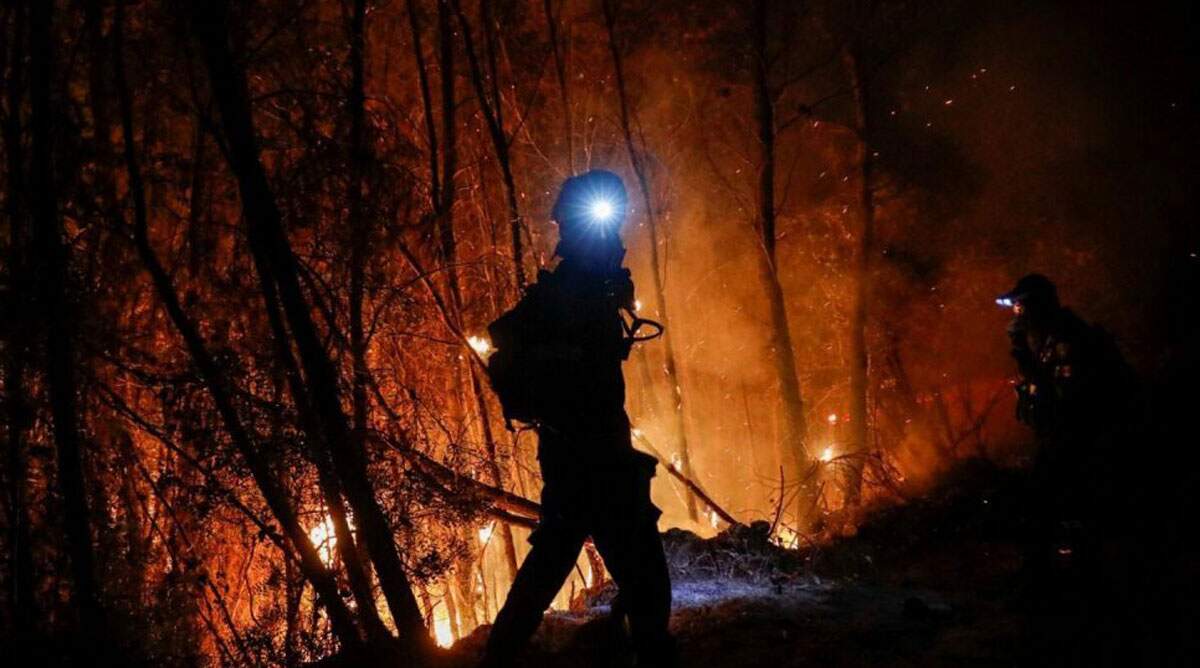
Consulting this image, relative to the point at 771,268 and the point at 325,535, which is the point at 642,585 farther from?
the point at 771,268

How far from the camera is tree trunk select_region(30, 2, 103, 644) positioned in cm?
386

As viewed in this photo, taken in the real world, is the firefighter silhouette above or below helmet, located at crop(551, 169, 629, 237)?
below

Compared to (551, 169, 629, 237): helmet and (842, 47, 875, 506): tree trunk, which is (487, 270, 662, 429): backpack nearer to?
(551, 169, 629, 237): helmet

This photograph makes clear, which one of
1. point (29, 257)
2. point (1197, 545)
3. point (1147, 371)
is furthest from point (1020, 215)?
point (29, 257)

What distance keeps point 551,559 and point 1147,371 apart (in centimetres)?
1165

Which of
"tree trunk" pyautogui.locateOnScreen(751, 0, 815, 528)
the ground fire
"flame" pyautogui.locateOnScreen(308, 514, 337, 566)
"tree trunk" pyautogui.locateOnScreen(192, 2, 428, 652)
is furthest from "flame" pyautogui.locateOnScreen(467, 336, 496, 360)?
"tree trunk" pyautogui.locateOnScreen(751, 0, 815, 528)

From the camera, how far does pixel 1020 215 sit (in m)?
13.9

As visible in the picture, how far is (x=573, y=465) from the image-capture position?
2.94 metres

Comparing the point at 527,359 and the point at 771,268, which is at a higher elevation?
the point at 771,268

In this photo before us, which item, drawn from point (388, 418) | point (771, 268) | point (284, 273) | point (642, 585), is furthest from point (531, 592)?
point (771, 268)

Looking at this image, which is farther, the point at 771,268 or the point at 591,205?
the point at 771,268

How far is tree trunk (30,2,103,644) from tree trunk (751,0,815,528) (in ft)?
28.9

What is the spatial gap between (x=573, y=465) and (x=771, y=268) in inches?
342

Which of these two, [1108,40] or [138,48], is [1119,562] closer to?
[138,48]
